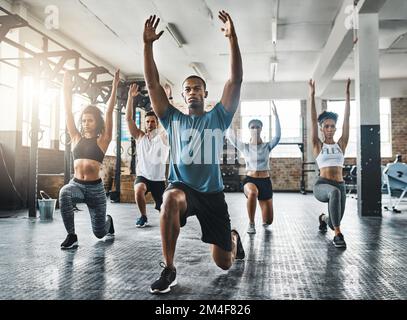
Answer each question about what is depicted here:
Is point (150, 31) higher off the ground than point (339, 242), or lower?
higher

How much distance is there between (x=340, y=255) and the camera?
119 inches

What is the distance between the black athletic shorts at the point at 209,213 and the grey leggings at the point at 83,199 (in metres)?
1.32

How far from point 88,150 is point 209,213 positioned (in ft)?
5.30

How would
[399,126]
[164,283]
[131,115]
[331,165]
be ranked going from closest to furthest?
1. [164,283]
2. [331,165]
3. [131,115]
4. [399,126]

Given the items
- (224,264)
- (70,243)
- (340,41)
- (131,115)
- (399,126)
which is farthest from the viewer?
(399,126)

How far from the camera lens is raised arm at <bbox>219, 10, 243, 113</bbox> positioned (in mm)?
2170

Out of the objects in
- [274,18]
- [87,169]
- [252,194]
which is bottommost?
[252,194]

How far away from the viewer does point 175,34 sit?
28.2 ft

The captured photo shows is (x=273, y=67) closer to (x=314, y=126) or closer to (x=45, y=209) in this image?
(x=314, y=126)

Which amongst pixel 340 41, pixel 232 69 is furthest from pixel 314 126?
pixel 340 41

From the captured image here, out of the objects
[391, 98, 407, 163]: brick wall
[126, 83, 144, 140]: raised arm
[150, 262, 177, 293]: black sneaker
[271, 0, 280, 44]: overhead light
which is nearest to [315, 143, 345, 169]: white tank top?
[126, 83, 144, 140]: raised arm
